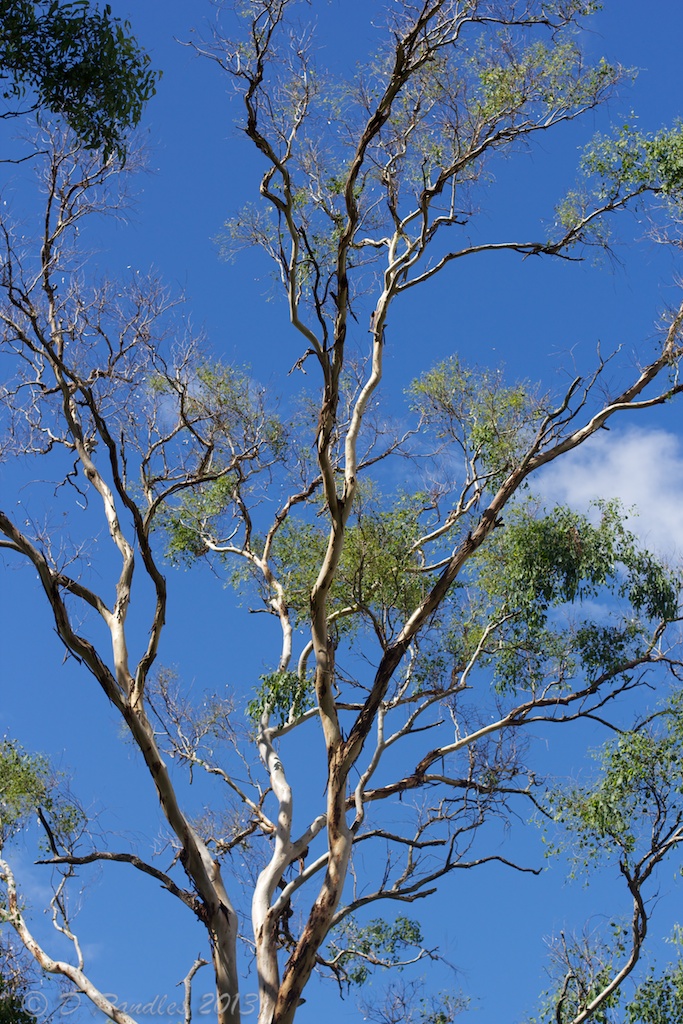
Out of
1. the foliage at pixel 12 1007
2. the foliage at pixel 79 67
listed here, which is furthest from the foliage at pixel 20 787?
the foliage at pixel 79 67

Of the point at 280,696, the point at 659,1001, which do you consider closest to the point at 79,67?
the point at 280,696

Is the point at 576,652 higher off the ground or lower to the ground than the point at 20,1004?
higher

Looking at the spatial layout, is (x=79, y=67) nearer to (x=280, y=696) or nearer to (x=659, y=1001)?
(x=280, y=696)

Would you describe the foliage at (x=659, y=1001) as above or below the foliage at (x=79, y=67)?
below

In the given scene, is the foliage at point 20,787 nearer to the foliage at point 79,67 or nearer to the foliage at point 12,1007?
the foliage at point 12,1007

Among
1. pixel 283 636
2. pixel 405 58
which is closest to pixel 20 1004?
pixel 283 636

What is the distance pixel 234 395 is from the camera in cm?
1273

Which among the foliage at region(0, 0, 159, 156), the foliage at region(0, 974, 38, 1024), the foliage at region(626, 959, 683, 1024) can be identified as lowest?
the foliage at region(0, 974, 38, 1024)

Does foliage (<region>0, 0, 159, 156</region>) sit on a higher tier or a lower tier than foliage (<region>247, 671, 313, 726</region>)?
higher

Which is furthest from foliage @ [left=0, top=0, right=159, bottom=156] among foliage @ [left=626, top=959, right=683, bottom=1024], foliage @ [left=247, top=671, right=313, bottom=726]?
foliage @ [left=626, top=959, right=683, bottom=1024]

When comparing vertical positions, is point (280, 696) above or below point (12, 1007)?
above

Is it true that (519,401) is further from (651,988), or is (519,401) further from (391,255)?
(651,988)

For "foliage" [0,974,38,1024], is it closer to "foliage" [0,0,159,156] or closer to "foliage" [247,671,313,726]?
"foliage" [247,671,313,726]

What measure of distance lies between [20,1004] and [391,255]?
8017 mm
